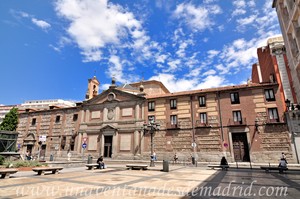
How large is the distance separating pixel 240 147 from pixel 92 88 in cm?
2574

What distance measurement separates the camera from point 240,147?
21859 mm

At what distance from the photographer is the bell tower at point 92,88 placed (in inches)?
1276

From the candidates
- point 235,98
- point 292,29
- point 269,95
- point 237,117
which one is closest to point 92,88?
point 235,98

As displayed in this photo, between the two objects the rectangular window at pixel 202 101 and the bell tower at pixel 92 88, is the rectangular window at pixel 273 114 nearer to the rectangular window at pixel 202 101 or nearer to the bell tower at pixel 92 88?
the rectangular window at pixel 202 101

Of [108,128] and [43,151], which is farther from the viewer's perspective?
[43,151]

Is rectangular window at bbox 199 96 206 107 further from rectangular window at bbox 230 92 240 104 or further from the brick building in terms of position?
the brick building

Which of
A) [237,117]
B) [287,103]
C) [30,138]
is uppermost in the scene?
[287,103]

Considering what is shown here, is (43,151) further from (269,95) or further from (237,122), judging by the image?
(269,95)

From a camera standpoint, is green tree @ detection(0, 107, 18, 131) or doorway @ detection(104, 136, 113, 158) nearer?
doorway @ detection(104, 136, 113, 158)

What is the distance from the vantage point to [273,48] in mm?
22938

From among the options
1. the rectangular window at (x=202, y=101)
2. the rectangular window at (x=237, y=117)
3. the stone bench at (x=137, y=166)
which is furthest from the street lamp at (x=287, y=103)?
the stone bench at (x=137, y=166)

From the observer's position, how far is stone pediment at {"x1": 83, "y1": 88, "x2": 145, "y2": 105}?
28.4m

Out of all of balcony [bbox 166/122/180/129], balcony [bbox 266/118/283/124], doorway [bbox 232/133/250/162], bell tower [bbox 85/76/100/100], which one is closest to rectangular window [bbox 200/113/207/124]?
balcony [bbox 166/122/180/129]

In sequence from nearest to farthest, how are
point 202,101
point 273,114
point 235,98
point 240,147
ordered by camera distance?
point 273,114 < point 240,147 < point 235,98 < point 202,101
